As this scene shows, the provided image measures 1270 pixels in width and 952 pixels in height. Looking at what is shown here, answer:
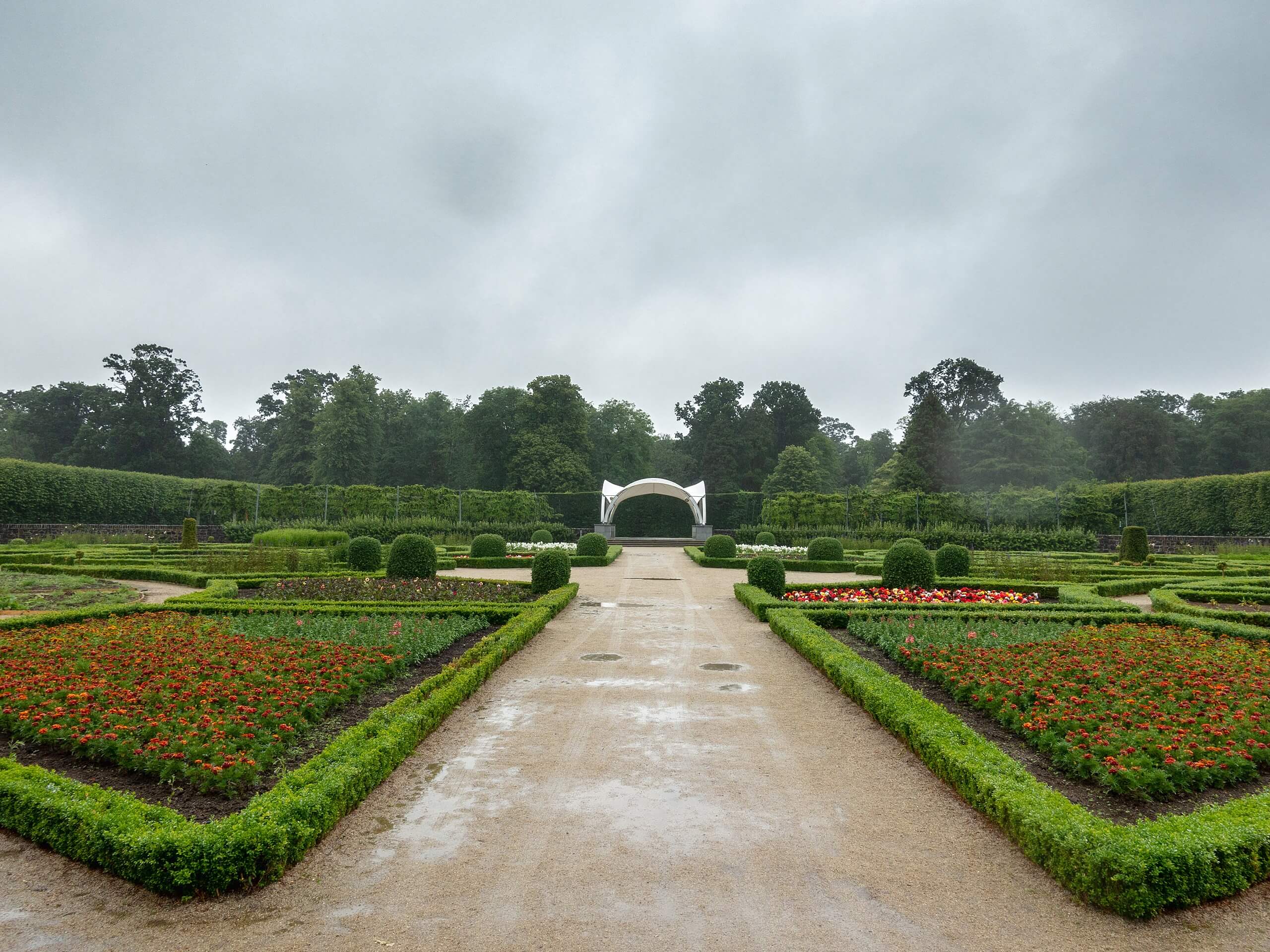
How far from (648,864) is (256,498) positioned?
33.1m

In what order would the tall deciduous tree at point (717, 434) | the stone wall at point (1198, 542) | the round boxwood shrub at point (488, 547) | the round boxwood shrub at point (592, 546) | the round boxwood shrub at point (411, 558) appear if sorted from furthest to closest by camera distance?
1. the tall deciduous tree at point (717, 434)
2. the stone wall at point (1198, 542)
3. the round boxwood shrub at point (592, 546)
4. the round boxwood shrub at point (488, 547)
5. the round boxwood shrub at point (411, 558)

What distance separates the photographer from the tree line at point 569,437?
47094 millimetres

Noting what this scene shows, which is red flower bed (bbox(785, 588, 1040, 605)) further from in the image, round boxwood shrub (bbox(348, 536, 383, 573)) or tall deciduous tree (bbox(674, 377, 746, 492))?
tall deciduous tree (bbox(674, 377, 746, 492))

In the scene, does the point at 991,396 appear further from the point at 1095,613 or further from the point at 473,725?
the point at 473,725

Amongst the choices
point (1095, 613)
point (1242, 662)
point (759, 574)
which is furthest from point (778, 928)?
point (759, 574)

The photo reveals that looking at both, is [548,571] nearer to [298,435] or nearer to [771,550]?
[771,550]

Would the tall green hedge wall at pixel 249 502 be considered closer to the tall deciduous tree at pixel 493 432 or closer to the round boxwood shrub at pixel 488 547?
the round boxwood shrub at pixel 488 547

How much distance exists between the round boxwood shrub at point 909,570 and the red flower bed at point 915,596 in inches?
8.1

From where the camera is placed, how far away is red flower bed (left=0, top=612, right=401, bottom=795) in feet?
14.1

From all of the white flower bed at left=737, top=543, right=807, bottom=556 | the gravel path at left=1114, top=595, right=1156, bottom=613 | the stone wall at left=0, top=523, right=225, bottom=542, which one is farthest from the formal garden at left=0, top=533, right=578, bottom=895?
the stone wall at left=0, top=523, right=225, bottom=542

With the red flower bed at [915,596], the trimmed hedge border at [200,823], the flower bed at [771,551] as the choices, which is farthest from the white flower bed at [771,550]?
the trimmed hedge border at [200,823]

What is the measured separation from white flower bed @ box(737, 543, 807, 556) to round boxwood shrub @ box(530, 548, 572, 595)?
11.3 meters

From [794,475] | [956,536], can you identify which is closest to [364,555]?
[956,536]

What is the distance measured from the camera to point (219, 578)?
14.0 metres
